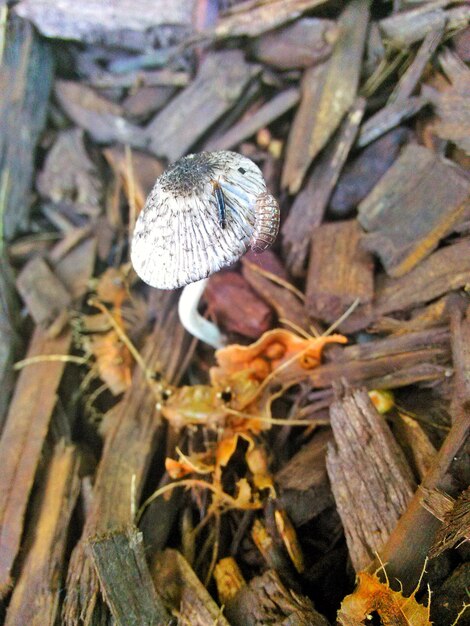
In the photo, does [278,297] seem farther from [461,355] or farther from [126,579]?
[126,579]

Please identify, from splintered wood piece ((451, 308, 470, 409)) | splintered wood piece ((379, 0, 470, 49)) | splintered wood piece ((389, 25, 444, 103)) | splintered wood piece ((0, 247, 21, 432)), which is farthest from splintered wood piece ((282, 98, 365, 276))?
splintered wood piece ((0, 247, 21, 432))

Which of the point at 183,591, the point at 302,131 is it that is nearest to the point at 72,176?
the point at 302,131

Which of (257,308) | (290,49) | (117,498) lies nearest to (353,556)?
(117,498)

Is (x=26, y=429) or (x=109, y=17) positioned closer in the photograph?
(x=26, y=429)

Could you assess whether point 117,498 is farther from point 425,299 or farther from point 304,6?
point 304,6

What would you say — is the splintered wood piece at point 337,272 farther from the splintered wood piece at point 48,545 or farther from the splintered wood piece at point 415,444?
the splintered wood piece at point 48,545

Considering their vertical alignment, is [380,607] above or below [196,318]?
below
